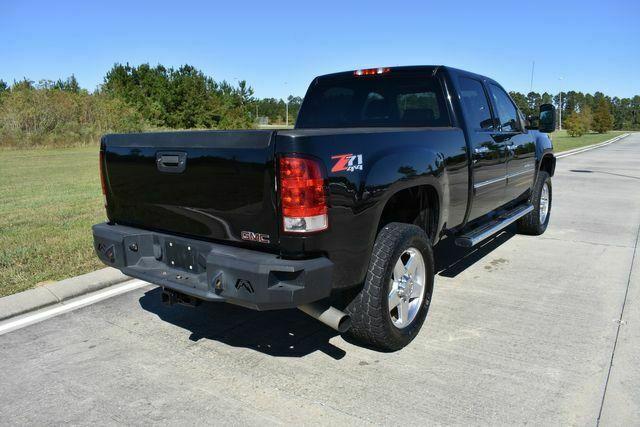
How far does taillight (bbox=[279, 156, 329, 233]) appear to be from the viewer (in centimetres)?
269

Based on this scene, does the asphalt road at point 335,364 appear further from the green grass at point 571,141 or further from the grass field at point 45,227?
the green grass at point 571,141

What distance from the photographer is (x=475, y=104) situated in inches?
196

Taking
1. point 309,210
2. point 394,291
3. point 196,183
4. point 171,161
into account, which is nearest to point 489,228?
point 394,291

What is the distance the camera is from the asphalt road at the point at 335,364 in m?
2.83

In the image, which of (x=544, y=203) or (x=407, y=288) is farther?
(x=544, y=203)

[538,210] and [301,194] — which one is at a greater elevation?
[301,194]

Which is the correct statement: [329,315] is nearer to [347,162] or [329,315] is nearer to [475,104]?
[347,162]

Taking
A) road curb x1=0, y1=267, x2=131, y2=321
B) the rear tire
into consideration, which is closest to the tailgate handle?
road curb x1=0, y1=267, x2=131, y2=321

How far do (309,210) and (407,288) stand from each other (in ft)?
3.99

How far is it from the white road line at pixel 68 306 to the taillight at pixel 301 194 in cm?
267

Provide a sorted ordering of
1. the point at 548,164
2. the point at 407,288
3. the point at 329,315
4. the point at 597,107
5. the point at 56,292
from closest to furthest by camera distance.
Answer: the point at 329,315 < the point at 407,288 < the point at 56,292 < the point at 548,164 < the point at 597,107

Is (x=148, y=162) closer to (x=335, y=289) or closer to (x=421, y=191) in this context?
(x=335, y=289)

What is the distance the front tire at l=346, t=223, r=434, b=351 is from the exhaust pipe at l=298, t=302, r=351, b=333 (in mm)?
207

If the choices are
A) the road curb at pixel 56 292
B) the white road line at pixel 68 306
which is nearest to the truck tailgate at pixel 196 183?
the white road line at pixel 68 306
